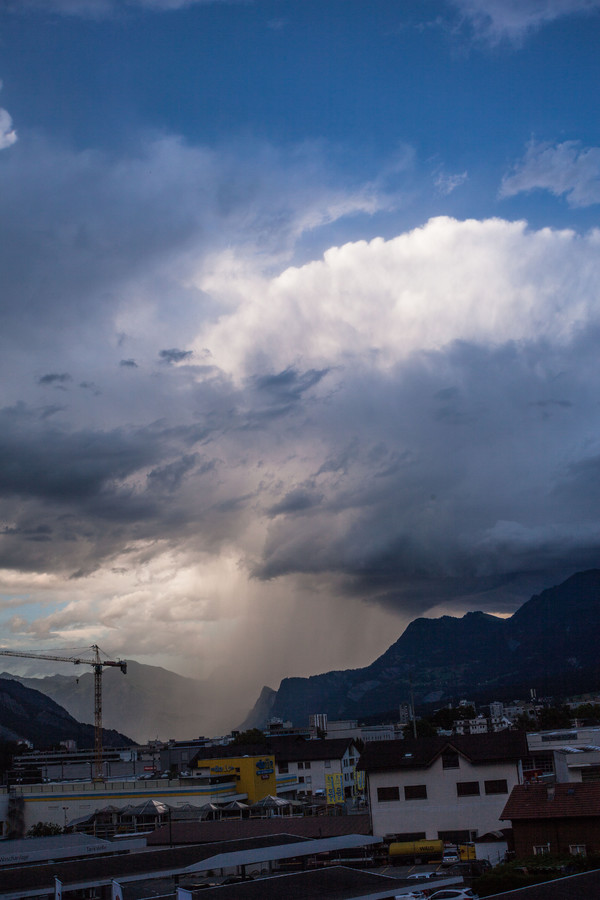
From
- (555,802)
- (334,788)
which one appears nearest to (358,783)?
(334,788)

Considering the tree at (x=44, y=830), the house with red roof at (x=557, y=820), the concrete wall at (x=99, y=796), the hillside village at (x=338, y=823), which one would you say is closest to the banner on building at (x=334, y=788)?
the hillside village at (x=338, y=823)

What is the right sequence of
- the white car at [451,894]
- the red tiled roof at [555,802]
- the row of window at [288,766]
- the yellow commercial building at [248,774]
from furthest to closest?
1. the row of window at [288,766]
2. the yellow commercial building at [248,774]
3. the red tiled roof at [555,802]
4. the white car at [451,894]

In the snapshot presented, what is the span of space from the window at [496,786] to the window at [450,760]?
100 inches

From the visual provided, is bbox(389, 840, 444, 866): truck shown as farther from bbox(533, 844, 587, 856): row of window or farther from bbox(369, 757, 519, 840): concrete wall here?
bbox(533, 844, 587, 856): row of window

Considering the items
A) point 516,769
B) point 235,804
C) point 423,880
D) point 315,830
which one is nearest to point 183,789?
point 235,804

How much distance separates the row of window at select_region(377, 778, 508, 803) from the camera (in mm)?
58750

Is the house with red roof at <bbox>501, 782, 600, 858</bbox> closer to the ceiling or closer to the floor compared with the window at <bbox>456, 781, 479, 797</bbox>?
closer to the ceiling

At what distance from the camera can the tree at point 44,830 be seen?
83.3 meters

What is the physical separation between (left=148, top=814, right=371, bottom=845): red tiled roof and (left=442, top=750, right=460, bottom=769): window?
7914 millimetres

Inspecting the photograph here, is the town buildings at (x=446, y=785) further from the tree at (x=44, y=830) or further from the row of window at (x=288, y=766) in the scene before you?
the row of window at (x=288, y=766)

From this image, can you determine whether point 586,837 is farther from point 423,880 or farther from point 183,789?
point 183,789

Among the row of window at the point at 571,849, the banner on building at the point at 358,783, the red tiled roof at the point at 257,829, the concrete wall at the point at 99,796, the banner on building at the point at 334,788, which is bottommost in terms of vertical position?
the banner on building at the point at 358,783

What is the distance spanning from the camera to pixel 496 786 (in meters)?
58.8

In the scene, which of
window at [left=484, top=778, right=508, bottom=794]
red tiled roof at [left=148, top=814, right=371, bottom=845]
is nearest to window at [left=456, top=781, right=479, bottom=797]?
window at [left=484, top=778, right=508, bottom=794]
